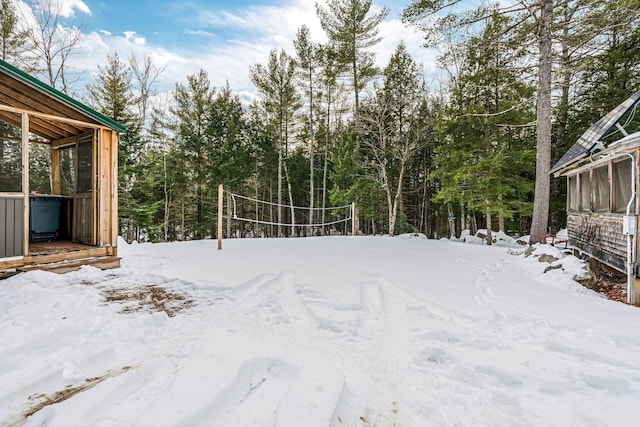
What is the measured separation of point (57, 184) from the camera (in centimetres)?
529

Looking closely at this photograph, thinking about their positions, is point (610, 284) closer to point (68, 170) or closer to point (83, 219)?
point (83, 219)

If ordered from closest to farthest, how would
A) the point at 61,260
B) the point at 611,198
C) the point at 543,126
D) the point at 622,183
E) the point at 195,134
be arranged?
the point at 61,260 < the point at 622,183 < the point at 611,198 < the point at 543,126 < the point at 195,134

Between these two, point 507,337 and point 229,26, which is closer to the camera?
point 507,337

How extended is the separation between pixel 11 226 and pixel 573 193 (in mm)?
9790

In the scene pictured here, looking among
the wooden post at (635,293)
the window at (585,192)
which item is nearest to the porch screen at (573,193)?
the window at (585,192)

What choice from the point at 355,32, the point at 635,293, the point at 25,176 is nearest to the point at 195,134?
the point at 355,32

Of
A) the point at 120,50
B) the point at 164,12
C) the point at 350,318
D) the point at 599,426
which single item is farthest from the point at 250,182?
the point at 599,426

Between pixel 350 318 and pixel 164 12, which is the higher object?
pixel 164 12

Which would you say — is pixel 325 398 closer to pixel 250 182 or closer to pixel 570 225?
pixel 570 225

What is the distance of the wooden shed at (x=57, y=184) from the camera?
348 cm

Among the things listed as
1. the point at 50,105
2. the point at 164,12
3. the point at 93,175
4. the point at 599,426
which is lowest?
the point at 599,426

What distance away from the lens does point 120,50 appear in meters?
12.2

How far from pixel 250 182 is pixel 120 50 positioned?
8.33m

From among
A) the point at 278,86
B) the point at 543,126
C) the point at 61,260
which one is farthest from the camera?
the point at 278,86
